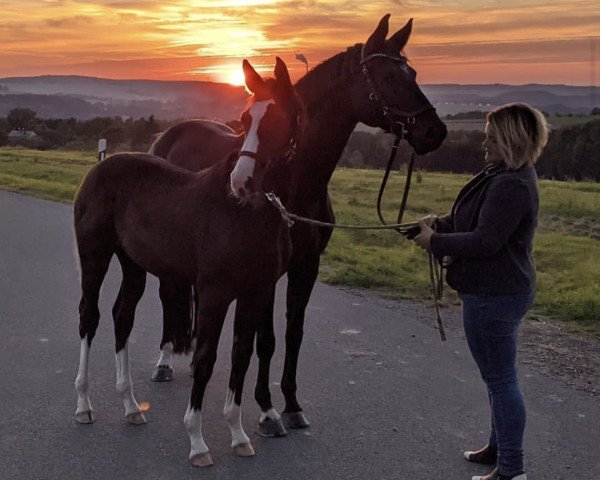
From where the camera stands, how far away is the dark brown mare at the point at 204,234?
382cm

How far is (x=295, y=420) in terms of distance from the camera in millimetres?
4637

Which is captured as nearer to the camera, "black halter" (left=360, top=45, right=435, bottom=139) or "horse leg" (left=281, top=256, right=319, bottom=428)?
"black halter" (left=360, top=45, right=435, bottom=139)

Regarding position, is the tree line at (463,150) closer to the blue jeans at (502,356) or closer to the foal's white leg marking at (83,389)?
the foal's white leg marking at (83,389)

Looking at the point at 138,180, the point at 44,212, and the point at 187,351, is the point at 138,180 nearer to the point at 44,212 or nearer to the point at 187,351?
the point at 187,351

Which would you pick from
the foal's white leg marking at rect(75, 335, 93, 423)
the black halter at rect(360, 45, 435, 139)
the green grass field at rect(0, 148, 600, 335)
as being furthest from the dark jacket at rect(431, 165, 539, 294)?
the green grass field at rect(0, 148, 600, 335)

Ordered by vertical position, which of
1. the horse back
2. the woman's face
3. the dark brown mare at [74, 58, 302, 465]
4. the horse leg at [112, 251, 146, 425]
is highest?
the woman's face

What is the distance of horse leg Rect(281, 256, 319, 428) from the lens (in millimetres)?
4668

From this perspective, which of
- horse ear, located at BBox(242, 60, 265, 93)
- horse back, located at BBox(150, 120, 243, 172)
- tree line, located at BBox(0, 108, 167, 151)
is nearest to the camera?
horse ear, located at BBox(242, 60, 265, 93)

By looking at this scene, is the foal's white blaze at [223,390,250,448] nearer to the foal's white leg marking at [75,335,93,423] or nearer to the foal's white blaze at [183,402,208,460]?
the foal's white blaze at [183,402,208,460]

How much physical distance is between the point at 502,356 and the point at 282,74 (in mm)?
1927

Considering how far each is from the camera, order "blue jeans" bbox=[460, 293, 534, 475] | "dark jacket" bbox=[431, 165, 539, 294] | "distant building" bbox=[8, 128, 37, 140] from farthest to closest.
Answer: "distant building" bbox=[8, 128, 37, 140] → "blue jeans" bbox=[460, 293, 534, 475] → "dark jacket" bbox=[431, 165, 539, 294]

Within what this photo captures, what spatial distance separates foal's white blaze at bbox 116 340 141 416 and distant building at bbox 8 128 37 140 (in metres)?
56.5

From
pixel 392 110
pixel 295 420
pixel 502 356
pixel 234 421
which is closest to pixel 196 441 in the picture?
pixel 234 421

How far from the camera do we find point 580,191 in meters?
18.6
